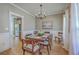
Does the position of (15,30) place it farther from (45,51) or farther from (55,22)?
(55,22)

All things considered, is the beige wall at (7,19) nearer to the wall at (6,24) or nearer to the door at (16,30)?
the wall at (6,24)

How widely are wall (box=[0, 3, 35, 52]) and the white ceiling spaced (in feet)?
0.47

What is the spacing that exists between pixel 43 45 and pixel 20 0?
110 centimetres

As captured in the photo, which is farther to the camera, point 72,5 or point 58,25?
point 58,25

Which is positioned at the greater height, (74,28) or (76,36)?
(74,28)

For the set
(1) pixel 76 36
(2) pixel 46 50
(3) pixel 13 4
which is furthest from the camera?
(2) pixel 46 50

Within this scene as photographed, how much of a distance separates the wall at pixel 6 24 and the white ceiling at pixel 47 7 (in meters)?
0.14

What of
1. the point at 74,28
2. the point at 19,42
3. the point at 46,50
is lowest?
the point at 46,50

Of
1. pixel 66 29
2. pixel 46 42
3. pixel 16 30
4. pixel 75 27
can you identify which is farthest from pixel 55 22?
pixel 16 30

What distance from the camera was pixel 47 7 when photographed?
7.51 feet

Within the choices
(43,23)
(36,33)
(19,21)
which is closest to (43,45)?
(36,33)

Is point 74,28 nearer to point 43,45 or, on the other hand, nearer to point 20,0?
point 43,45

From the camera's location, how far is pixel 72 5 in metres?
1.85

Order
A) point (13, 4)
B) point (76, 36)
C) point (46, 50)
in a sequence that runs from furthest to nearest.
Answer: point (46, 50)
point (13, 4)
point (76, 36)
